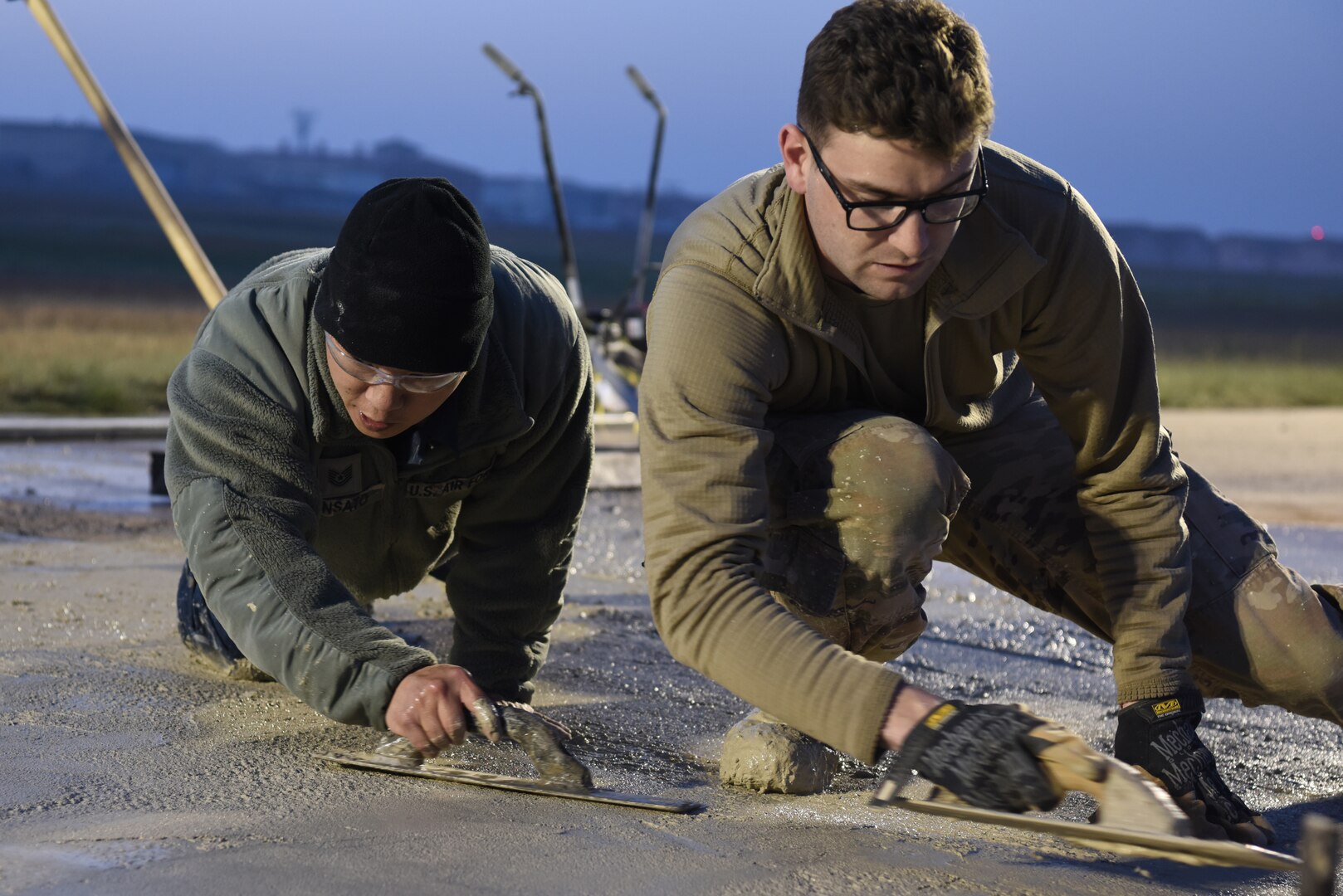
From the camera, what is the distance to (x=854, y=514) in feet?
7.60

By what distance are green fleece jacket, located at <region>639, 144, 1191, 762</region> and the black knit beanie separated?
33cm

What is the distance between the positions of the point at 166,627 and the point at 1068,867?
7.31 ft

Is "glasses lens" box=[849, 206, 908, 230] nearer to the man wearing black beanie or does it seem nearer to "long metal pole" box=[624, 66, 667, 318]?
the man wearing black beanie

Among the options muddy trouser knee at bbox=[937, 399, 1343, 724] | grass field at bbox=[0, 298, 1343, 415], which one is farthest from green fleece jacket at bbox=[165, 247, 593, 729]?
grass field at bbox=[0, 298, 1343, 415]

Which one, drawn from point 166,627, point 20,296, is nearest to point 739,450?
point 166,627

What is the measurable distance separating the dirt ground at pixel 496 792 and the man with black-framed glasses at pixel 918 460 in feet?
0.66

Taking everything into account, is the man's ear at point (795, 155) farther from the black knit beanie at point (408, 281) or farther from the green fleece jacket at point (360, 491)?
the green fleece jacket at point (360, 491)

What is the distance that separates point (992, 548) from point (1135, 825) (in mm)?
1147

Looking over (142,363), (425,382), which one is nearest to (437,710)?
(425,382)

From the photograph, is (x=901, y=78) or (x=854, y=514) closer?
(x=901, y=78)

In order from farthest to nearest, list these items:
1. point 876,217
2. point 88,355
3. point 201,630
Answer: point 88,355, point 201,630, point 876,217

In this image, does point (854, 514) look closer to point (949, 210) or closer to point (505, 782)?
point (949, 210)

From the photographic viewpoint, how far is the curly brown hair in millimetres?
1920

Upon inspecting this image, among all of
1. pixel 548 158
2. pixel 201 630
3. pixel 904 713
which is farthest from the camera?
pixel 548 158
